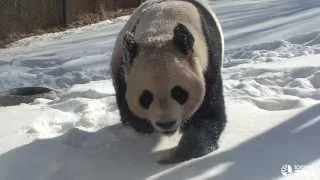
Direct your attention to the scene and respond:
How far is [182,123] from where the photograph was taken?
410 cm

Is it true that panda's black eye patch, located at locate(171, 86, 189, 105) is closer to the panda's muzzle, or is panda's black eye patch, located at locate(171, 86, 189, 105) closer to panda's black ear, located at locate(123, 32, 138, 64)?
the panda's muzzle

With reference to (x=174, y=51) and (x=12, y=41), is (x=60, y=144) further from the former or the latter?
(x=12, y=41)

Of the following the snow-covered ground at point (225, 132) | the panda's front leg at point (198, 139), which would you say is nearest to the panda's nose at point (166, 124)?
the snow-covered ground at point (225, 132)

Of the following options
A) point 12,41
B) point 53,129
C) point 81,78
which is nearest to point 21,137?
point 53,129

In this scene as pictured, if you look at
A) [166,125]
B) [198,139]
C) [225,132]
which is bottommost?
[225,132]

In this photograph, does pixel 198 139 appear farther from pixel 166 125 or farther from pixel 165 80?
pixel 165 80

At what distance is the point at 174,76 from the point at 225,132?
0.98 metres

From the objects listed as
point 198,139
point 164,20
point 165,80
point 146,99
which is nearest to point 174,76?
point 165,80

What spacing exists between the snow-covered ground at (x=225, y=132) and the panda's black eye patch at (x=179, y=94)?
17.1 inches

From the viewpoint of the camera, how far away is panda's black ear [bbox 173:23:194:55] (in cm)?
394

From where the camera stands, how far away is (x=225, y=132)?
463 cm

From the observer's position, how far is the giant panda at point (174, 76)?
3785 mm

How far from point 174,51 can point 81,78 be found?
3.64 m

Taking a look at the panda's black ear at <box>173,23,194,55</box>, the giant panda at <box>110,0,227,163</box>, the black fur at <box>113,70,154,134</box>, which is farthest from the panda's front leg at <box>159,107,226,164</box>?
the panda's black ear at <box>173,23,194,55</box>
